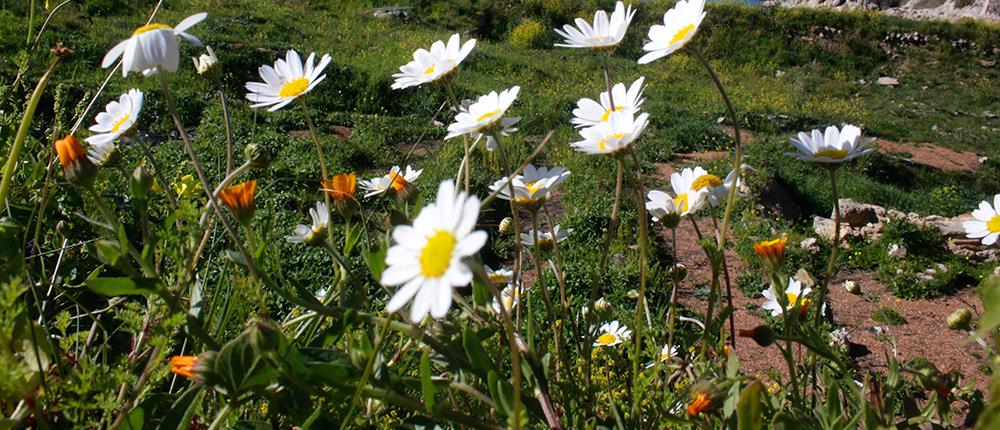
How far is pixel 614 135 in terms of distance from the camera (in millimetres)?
512

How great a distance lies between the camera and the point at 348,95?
5535mm

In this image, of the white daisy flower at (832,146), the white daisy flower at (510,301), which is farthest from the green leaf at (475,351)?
the white daisy flower at (832,146)

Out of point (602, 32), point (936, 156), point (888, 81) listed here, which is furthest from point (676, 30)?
point (888, 81)

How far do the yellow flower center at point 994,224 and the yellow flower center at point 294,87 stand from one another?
81 centimetres

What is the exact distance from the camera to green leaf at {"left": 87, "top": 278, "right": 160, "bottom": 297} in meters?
0.41

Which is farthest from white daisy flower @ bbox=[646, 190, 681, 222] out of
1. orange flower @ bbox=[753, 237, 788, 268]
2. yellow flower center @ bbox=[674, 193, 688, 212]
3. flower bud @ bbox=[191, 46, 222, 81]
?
flower bud @ bbox=[191, 46, 222, 81]

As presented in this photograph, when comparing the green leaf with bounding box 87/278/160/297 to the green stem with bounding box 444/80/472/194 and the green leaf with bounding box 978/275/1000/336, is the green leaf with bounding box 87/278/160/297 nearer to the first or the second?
the green stem with bounding box 444/80/472/194

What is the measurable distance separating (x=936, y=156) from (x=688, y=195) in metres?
7.02

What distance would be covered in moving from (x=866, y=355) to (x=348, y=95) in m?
4.15

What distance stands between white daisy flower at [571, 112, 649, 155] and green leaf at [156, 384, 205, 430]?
0.30 m

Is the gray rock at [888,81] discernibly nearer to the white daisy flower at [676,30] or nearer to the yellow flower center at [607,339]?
the yellow flower center at [607,339]

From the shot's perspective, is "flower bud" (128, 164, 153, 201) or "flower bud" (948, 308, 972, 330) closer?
"flower bud" (128, 164, 153, 201)

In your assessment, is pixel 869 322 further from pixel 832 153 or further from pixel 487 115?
pixel 487 115

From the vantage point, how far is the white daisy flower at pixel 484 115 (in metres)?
0.54
